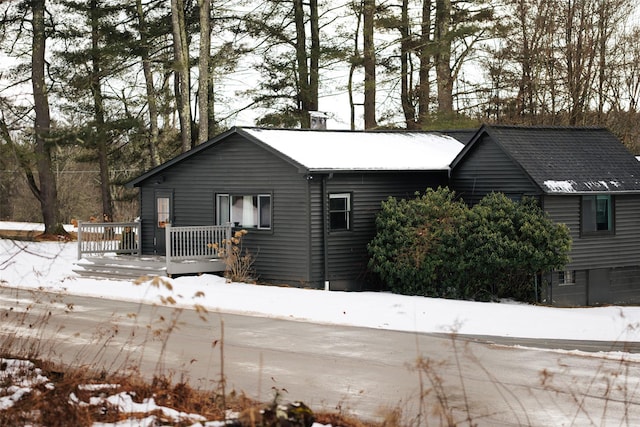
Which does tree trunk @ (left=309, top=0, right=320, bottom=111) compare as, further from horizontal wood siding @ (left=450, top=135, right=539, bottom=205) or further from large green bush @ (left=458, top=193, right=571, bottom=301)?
large green bush @ (left=458, top=193, right=571, bottom=301)

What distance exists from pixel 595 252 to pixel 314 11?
63.8 feet

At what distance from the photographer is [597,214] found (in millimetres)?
27344

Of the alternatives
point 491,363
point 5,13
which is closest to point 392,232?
point 491,363

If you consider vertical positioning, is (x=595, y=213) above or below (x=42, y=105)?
below

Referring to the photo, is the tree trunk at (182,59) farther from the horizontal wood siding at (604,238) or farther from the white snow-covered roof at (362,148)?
the horizontal wood siding at (604,238)

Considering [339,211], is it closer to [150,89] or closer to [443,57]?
[443,57]

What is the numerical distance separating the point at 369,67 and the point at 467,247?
731 inches

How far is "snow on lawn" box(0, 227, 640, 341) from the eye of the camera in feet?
60.9

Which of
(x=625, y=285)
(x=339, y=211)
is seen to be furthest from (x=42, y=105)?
(x=625, y=285)

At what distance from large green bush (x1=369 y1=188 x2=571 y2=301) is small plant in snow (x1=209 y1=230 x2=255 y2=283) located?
3.33 meters

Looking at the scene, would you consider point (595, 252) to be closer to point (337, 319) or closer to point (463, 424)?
point (337, 319)

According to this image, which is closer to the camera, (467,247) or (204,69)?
(467,247)

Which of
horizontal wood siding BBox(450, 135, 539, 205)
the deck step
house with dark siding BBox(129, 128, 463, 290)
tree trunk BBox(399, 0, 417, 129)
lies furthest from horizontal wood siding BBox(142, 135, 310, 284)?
tree trunk BBox(399, 0, 417, 129)

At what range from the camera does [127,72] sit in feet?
138
